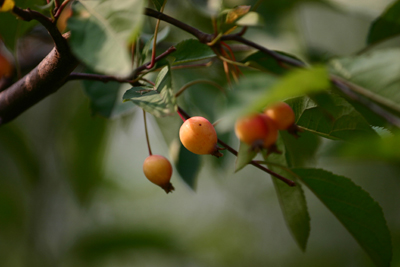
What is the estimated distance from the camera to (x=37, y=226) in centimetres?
176

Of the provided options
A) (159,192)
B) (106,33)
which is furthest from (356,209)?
(159,192)

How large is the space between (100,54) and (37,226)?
168cm

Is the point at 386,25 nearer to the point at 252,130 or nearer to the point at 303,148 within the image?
the point at 303,148

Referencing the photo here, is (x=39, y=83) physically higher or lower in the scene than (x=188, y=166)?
higher

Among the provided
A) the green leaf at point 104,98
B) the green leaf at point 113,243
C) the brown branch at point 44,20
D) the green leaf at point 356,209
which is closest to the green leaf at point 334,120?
the green leaf at point 356,209

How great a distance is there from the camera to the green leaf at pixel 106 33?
0.36 meters

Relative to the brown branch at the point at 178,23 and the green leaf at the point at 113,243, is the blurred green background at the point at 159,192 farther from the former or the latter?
the brown branch at the point at 178,23

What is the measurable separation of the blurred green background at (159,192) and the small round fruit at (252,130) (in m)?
0.09

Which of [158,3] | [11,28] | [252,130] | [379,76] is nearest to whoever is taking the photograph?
[252,130]

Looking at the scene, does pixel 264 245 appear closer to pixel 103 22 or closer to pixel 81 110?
pixel 81 110

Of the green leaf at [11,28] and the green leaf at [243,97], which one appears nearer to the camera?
the green leaf at [243,97]

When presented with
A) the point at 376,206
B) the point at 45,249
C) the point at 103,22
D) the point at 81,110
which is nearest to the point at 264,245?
the point at 45,249

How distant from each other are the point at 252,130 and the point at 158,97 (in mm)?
165

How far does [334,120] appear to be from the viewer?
0.55m
